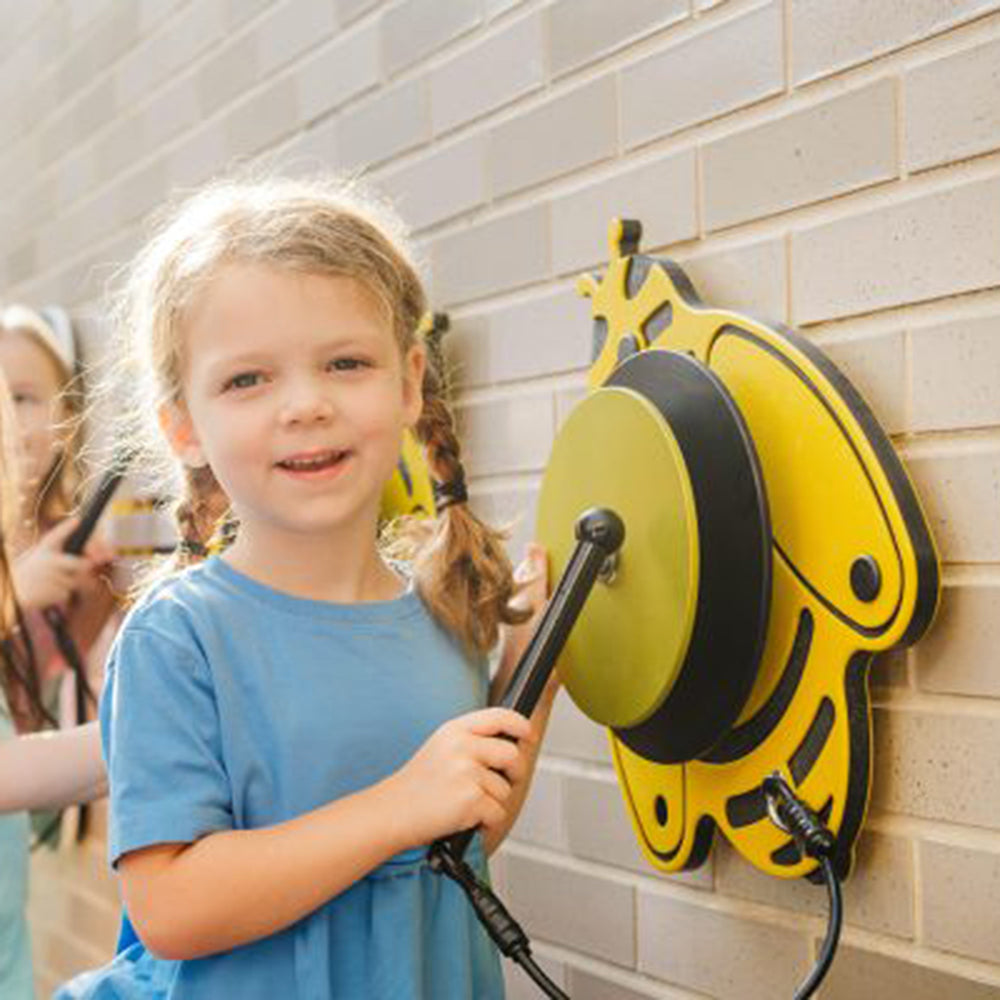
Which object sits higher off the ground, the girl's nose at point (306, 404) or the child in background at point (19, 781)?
the girl's nose at point (306, 404)

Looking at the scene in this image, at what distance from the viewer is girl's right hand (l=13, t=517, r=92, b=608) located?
2.10 metres

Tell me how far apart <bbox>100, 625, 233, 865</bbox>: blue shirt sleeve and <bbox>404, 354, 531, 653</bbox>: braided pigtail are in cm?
21

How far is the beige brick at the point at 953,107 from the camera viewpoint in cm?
90

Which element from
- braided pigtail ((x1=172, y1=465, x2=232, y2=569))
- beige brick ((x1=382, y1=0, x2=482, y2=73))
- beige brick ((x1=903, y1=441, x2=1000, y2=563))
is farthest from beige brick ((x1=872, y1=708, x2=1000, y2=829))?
beige brick ((x1=382, y1=0, x2=482, y2=73))

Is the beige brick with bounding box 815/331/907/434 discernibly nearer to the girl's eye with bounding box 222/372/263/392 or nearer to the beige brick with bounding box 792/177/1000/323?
the beige brick with bounding box 792/177/1000/323

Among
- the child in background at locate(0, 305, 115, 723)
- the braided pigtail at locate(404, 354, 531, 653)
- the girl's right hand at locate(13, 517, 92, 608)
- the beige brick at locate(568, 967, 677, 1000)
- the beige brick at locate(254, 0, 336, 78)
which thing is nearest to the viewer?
the braided pigtail at locate(404, 354, 531, 653)

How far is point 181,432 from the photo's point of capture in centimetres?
106

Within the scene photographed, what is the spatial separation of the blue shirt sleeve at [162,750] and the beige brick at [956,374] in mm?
503

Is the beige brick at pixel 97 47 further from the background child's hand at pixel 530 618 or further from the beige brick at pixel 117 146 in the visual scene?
the background child's hand at pixel 530 618


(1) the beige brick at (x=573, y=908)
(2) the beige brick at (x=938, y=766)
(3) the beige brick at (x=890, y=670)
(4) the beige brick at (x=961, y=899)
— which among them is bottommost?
(1) the beige brick at (x=573, y=908)

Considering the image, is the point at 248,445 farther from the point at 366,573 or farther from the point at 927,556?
the point at 927,556

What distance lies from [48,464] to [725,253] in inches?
58.0

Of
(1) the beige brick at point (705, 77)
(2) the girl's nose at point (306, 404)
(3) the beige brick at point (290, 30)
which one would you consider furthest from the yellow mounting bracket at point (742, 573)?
(3) the beige brick at point (290, 30)

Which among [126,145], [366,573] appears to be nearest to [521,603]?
[366,573]
